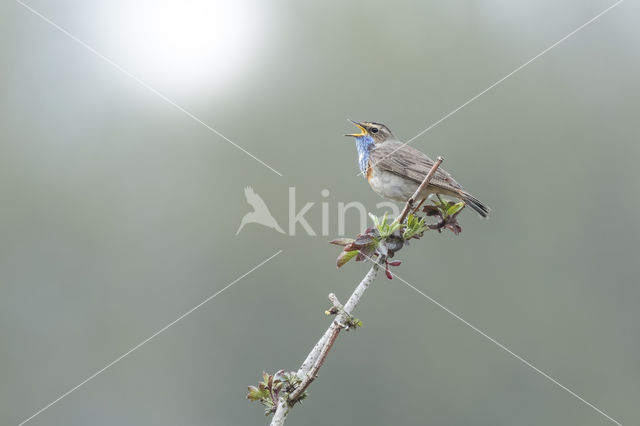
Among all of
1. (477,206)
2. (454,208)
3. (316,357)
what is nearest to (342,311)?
(316,357)

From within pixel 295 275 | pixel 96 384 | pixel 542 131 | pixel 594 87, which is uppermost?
pixel 594 87

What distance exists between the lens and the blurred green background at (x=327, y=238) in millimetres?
31109

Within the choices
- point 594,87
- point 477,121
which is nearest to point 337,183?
point 477,121

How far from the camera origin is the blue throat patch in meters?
7.35

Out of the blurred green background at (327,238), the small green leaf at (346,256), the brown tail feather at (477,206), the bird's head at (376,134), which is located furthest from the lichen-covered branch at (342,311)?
the blurred green background at (327,238)

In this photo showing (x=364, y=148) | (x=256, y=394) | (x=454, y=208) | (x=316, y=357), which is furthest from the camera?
(x=364, y=148)

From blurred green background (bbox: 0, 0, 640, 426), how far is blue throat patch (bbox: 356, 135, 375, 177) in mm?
15165

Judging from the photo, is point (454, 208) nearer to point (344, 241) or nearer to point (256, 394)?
point (344, 241)

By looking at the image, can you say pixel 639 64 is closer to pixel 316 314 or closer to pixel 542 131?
pixel 542 131

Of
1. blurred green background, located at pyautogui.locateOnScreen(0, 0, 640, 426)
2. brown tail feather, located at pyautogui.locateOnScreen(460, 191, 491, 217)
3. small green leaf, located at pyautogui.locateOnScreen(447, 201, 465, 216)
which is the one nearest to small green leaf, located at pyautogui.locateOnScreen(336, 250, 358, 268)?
small green leaf, located at pyautogui.locateOnScreen(447, 201, 465, 216)

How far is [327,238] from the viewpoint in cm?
3031

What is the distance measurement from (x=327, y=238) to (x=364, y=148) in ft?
74.9

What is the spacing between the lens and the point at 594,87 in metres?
48.5

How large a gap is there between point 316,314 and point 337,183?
5.60m
